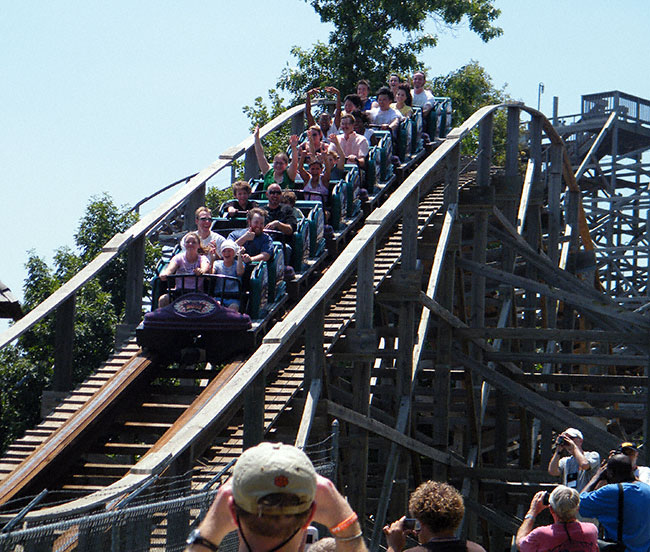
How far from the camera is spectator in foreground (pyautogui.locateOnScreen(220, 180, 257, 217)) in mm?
11950

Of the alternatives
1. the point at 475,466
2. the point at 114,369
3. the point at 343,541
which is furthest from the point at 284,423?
the point at 343,541

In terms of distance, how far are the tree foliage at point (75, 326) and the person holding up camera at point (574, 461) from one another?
40.0ft

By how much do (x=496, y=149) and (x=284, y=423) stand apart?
22.3m

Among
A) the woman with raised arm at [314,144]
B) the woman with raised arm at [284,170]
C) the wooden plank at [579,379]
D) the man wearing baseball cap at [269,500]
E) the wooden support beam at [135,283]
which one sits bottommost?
the wooden plank at [579,379]

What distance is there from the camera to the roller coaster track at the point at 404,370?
27.7 ft

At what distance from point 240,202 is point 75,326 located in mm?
8635

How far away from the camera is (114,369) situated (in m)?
9.98

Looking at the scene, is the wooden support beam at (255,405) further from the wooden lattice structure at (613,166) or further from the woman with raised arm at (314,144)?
the wooden lattice structure at (613,166)

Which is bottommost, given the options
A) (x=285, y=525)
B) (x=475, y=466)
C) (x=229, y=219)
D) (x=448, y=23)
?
(x=475, y=466)

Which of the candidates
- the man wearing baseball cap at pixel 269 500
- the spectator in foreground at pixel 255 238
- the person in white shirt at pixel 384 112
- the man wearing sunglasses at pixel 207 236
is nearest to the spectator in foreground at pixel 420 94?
the person in white shirt at pixel 384 112

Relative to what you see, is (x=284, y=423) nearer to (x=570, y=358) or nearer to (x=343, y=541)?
(x=570, y=358)

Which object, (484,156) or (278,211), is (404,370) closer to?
(278,211)

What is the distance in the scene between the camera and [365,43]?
83.5 ft

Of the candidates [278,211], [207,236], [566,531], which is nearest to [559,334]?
[278,211]
